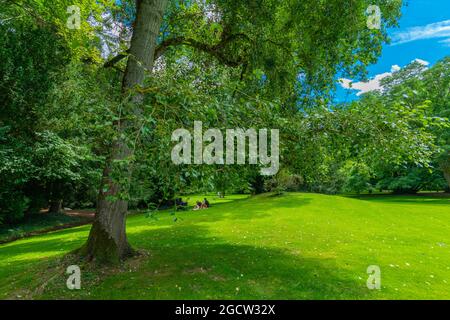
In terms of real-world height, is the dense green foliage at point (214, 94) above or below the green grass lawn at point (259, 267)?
above

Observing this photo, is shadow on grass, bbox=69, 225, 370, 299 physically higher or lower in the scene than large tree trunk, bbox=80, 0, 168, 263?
lower

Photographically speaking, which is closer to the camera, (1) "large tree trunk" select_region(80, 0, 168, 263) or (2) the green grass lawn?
(2) the green grass lawn

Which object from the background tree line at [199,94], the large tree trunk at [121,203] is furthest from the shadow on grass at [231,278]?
the background tree line at [199,94]

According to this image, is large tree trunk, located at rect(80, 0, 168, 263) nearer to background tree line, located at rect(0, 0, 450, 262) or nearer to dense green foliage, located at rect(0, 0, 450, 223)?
background tree line, located at rect(0, 0, 450, 262)

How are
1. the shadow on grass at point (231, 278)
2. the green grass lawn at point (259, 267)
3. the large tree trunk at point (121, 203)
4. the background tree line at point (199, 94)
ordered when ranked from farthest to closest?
the large tree trunk at point (121, 203), the green grass lawn at point (259, 267), the shadow on grass at point (231, 278), the background tree line at point (199, 94)

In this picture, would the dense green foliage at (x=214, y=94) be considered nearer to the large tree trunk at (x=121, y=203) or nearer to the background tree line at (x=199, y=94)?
the background tree line at (x=199, y=94)

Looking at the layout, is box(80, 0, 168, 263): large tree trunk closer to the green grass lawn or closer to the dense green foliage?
the green grass lawn

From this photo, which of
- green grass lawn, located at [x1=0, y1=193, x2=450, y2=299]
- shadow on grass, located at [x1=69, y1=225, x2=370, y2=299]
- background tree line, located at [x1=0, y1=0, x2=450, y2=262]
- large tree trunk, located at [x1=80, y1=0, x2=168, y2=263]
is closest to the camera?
background tree line, located at [x1=0, y1=0, x2=450, y2=262]

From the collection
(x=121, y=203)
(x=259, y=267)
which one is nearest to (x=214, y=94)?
(x=121, y=203)

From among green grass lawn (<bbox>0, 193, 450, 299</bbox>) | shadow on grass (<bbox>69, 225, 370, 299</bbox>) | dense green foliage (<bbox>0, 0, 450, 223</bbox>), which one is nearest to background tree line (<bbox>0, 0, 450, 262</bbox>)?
dense green foliage (<bbox>0, 0, 450, 223</bbox>)

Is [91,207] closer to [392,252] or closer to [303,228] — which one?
[303,228]

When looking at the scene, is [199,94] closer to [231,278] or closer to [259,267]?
[231,278]

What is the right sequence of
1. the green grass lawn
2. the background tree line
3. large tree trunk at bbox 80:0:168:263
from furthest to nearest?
1. large tree trunk at bbox 80:0:168:263
2. the green grass lawn
3. the background tree line
